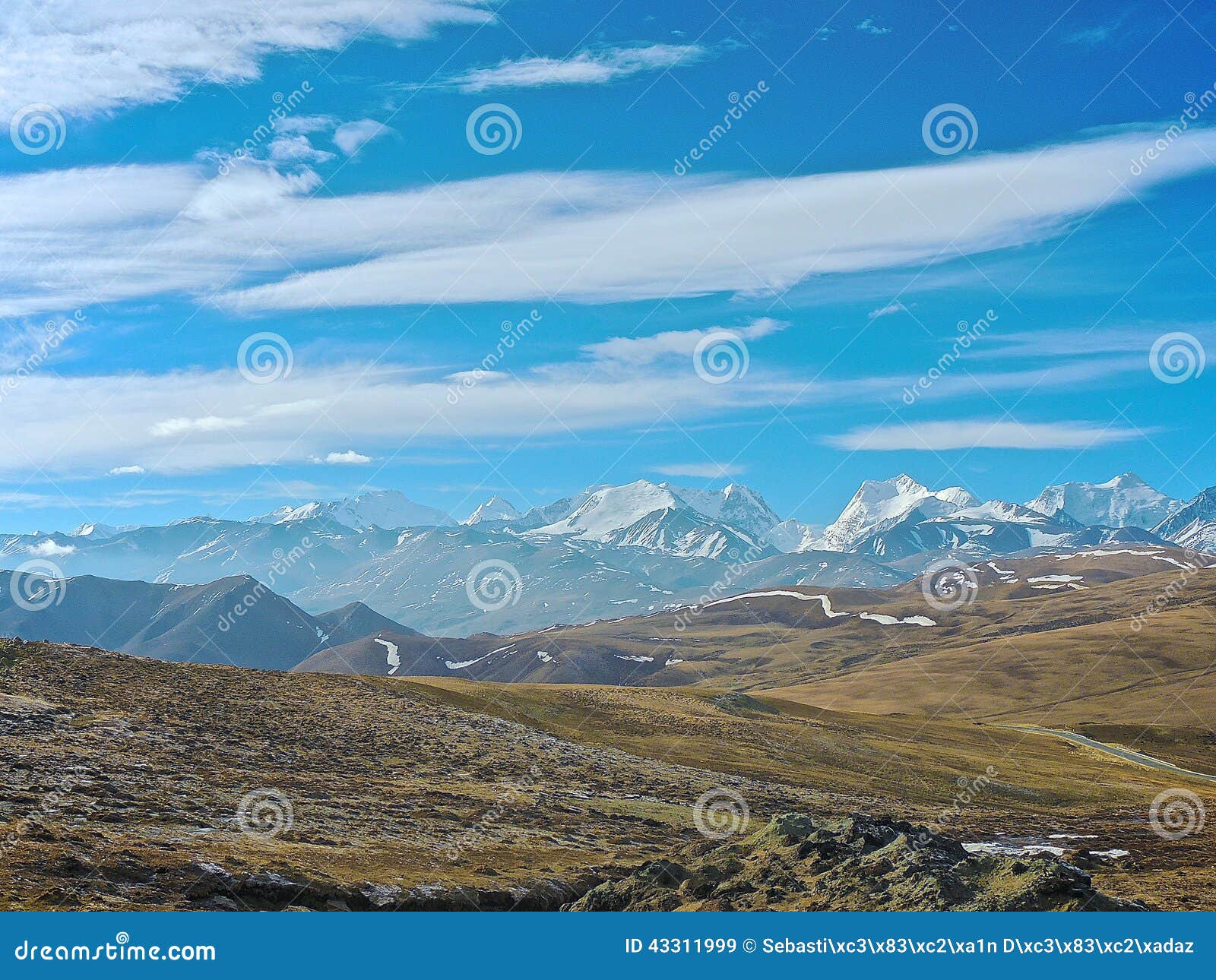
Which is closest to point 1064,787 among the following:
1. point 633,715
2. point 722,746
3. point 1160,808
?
point 1160,808

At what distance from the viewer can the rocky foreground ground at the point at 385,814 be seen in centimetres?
2805

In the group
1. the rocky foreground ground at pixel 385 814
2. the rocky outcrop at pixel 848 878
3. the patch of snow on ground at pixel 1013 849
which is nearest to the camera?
the rocky outcrop at pixel 848 878

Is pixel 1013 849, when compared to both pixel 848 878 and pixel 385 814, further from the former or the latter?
pixel 385 814

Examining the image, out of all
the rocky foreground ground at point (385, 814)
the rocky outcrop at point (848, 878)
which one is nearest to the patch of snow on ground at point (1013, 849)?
the rocky foreground ground at point (385, 814)

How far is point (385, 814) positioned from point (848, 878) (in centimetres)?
2293

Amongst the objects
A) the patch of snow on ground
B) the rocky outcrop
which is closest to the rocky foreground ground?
the rocky outcrop

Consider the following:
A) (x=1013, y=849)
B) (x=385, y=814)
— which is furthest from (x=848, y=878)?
(x=1013, y=849)

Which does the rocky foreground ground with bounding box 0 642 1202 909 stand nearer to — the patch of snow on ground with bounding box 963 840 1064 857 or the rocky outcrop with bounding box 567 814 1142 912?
the rocky outcrop with bounding box 567 814 1142 912

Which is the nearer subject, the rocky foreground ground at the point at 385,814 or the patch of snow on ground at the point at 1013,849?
the rocky foreground ground at the point at 385,814

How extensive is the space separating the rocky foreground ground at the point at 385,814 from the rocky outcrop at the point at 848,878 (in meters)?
0.09

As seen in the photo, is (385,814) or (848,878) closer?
(848,878)

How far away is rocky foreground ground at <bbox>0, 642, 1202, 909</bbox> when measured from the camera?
28.0 metres

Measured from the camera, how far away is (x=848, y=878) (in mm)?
29188

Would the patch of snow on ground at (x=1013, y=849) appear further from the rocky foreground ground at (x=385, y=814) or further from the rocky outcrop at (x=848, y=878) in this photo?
the rocky outcrop at (x=848, y=878)
